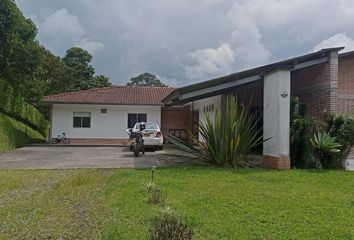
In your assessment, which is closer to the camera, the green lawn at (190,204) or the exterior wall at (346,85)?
the green lawn at (190,204)

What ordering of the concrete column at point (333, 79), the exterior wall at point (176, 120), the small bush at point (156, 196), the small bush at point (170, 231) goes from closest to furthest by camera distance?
the small bush at point (170, 231)
the small bush at point (156, 196)
the concrete column at point (333, 79)
the exterior wall at point (176, 120)

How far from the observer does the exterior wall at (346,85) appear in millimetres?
13086

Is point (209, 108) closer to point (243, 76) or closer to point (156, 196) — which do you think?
point (243, 76)

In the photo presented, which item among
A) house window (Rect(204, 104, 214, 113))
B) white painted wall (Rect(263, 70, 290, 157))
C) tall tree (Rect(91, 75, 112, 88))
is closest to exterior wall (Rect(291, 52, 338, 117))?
white painted wall (Rect(263, 70, 290, 157))

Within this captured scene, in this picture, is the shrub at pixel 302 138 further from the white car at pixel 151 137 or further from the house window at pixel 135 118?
the house window at pixel 135 118

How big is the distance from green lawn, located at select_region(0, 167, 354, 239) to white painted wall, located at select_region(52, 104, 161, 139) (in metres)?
14.7

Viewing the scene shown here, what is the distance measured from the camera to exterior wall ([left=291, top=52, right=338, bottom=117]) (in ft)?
40.5

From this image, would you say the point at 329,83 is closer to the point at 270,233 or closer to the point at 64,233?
the point at 270,233

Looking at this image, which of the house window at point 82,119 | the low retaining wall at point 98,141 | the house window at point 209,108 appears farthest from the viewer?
the house window at point 82,119

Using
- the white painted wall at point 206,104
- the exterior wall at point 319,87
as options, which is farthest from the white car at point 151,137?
the exterior wall at point 319,87

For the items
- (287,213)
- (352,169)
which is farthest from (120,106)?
(287,213)

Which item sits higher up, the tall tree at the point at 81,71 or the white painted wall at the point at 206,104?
the tall tree at the point at 81,71

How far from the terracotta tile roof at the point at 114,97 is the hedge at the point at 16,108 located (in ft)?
4.88

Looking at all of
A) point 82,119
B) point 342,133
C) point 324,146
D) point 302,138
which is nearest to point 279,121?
point 302,138
